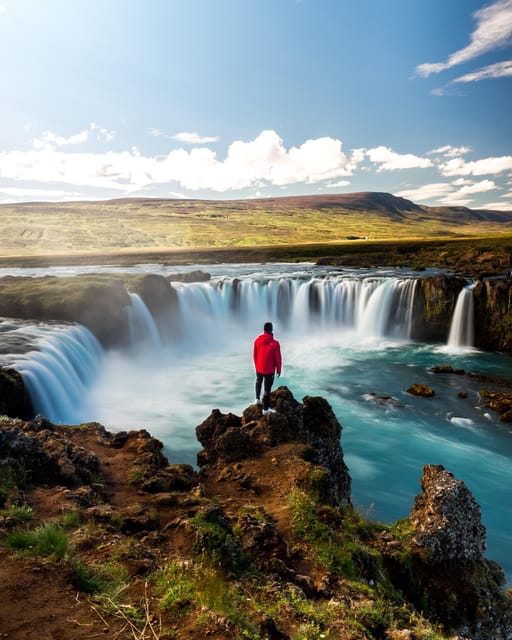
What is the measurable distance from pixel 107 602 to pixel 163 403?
18690 millimetres

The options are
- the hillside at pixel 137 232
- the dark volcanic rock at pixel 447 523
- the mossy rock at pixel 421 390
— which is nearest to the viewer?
the dark volcanic rock at pixel 447 523

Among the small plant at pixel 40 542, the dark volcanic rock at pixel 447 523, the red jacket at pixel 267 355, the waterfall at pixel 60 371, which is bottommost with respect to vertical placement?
the waterfall at pixel 60 371

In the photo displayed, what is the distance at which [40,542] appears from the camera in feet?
18.6

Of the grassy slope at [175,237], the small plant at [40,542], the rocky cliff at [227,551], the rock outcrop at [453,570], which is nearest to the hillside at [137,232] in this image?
the grassy slope at [175,237]

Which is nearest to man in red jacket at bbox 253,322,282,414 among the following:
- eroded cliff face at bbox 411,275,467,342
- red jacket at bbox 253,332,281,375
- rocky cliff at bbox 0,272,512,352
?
red jacket at bbox 253,332,281,375

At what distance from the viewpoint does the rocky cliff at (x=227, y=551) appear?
467 centimetres

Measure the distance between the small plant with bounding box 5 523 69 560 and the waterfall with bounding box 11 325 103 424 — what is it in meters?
13.0

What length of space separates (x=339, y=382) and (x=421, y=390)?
497 cm

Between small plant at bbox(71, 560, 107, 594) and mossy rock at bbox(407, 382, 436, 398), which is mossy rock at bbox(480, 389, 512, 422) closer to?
mossy rock at bbox(407, 382, 436, 398)

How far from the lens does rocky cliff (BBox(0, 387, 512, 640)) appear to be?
4668 mm

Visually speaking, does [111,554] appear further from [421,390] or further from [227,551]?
[421,390]

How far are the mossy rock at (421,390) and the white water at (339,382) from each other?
0.41 metres

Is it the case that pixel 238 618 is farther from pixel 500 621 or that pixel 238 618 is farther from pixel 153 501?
pixel 500 621

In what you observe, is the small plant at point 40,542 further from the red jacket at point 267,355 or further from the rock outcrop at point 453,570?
the red jacket at point 267,355
